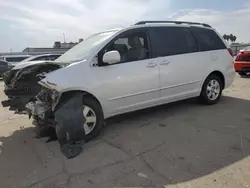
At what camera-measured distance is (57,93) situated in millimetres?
4379

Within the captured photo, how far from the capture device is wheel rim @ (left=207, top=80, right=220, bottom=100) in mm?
6366

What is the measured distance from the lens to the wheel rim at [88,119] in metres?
4.49

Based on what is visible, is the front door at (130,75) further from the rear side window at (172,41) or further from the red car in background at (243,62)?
the red car in background at (243,62)

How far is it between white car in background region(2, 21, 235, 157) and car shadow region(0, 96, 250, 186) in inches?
14.7

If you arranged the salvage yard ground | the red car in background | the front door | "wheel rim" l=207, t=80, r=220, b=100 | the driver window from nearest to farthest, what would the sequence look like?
the salvage yard ground
the front door
the driver window
"wheel rim" l=207, t=80, r=220, b=100
the red car in background

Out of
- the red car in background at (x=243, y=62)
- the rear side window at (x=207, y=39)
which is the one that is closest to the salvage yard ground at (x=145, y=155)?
the rear side window at (x=207, y=39)

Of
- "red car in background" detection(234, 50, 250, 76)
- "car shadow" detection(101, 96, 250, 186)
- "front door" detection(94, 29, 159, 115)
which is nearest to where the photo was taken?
"car shadow" detection(101, 96, 250, 186)

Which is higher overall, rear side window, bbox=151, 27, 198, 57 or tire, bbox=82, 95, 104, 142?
rear side window, bbox=151, 27, 198, 57

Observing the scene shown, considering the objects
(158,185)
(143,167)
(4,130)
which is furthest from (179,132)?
(4,130)

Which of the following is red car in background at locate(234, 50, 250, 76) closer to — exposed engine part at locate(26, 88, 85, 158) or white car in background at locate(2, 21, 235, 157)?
white car in background at locate(2, 21, 235, 157)

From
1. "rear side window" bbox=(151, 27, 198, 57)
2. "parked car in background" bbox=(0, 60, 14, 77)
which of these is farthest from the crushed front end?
"parked car in background" bbox=(0, 60, 14, 77)

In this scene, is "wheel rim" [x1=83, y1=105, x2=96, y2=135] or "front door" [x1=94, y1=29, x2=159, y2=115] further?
"front door" [x1=94, y1=29, x2=159, y2=115]

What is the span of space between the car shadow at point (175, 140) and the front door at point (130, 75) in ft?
1.61

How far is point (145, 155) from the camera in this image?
388cm
